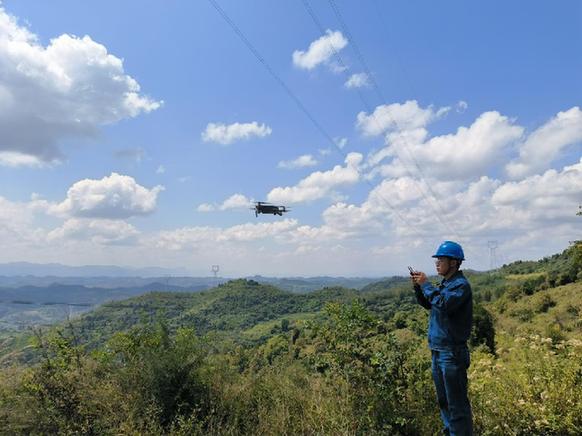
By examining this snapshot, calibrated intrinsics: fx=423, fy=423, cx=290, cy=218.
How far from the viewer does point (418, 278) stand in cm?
525

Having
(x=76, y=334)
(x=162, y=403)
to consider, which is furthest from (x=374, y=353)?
(x=76, y=334)

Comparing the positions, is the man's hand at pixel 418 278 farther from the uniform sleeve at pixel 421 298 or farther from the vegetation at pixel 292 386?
the vegetation at pixel 292 386

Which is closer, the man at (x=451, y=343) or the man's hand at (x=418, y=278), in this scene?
the man at (x=451, y=343)

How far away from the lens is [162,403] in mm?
5605

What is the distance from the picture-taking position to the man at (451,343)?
15.2ft

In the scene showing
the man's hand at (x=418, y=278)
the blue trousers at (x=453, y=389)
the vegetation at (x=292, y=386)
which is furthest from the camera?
the man's hand at (x=418, y=278)

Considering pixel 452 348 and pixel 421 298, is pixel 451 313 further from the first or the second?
pixel 421 298

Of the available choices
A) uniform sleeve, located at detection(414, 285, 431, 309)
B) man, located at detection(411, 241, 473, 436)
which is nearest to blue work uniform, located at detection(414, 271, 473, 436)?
man, located at detection(411, 241, 473, 436)

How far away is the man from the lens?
4.64m

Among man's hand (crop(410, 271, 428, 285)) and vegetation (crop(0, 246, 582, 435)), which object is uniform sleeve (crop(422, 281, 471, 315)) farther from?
vegetation (crop(0, 246, 582, 435))

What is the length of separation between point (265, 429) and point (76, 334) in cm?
384

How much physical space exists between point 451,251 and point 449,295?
2.09 ft

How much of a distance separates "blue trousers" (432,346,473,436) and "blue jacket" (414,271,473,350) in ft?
0.36

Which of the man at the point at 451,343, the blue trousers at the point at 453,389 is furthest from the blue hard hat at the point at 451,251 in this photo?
the blue trousers at the point at 453,389
